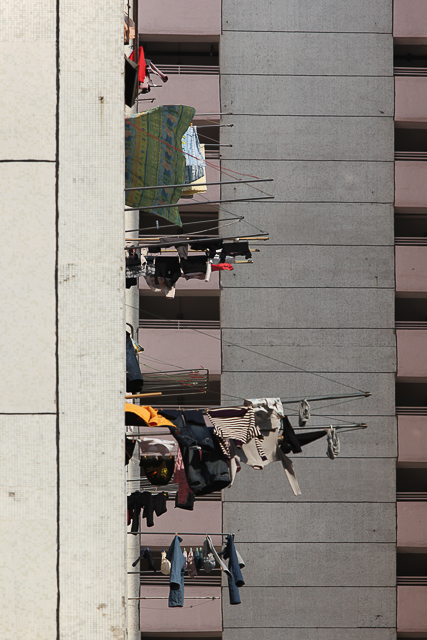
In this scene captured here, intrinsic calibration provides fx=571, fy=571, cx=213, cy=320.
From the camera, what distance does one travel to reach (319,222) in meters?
12.2

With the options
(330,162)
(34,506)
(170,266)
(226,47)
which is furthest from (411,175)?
(34,506)

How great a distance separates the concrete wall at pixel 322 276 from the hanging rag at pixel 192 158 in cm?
293

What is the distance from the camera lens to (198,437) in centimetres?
755

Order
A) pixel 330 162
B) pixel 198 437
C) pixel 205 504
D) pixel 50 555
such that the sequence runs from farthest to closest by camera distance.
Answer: pixel 330 162
pixel 205 504
pixel 198 437
pixel 50 555

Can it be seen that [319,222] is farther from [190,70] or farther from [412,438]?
[412,438]

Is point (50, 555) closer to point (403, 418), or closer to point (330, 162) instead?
point (403, 418)

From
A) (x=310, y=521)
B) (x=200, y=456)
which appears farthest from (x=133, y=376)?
(x=310, y=521)

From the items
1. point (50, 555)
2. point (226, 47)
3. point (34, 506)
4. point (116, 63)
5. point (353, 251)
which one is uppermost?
point (226, 47)

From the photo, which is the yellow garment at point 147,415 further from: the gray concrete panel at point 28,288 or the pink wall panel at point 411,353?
the pink wall panel at point 411,353

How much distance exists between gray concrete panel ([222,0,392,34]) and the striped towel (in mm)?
8620

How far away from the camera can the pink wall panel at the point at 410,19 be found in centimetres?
1209

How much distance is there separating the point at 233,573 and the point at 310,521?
8.84ft

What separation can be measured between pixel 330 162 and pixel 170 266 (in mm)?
5026

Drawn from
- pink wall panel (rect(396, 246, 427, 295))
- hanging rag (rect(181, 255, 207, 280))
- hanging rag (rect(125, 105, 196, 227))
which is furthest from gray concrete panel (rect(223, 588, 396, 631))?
hanging rag (rect(125, 105, 196, 227))
